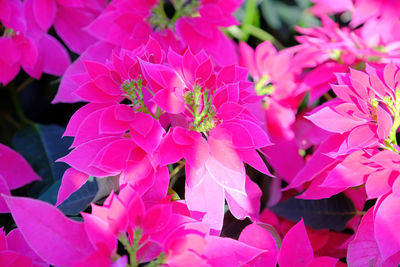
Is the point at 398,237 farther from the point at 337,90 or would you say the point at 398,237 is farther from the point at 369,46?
the point at 369,46

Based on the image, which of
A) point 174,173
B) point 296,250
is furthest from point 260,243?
point 174,173

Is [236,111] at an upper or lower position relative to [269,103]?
upper

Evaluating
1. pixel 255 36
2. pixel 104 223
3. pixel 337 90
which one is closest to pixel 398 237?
pixel 337 90

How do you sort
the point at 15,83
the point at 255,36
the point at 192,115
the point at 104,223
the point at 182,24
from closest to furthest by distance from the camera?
the point at 104,223 < the point at 192,115 < the point at 182,24 < the point at 15,83 < the point at 255,36

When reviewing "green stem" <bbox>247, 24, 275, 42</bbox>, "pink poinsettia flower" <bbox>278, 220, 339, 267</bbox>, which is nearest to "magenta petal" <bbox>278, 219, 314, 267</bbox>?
"pink poinsettia flower" <bbox>278, 220, 339, 267</bbox>

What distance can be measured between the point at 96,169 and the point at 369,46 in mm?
535

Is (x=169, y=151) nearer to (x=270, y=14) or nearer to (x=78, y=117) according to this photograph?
(x=78, y=117)

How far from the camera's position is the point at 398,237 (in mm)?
514

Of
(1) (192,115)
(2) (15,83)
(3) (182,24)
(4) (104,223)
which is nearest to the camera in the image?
(4) (104,223)

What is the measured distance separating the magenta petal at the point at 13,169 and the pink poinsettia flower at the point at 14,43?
12 cm

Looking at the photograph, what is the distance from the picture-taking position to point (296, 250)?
1.75ft

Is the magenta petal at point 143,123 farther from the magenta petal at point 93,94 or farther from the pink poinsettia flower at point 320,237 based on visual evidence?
the pink poinsettia flower at point 320,237

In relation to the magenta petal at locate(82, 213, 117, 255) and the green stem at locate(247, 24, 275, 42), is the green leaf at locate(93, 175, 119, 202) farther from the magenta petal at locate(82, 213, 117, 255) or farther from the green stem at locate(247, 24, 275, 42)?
the green stem at locate(247, 24, 275, 42)

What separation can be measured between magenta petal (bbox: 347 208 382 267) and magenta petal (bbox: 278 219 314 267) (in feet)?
0.19
